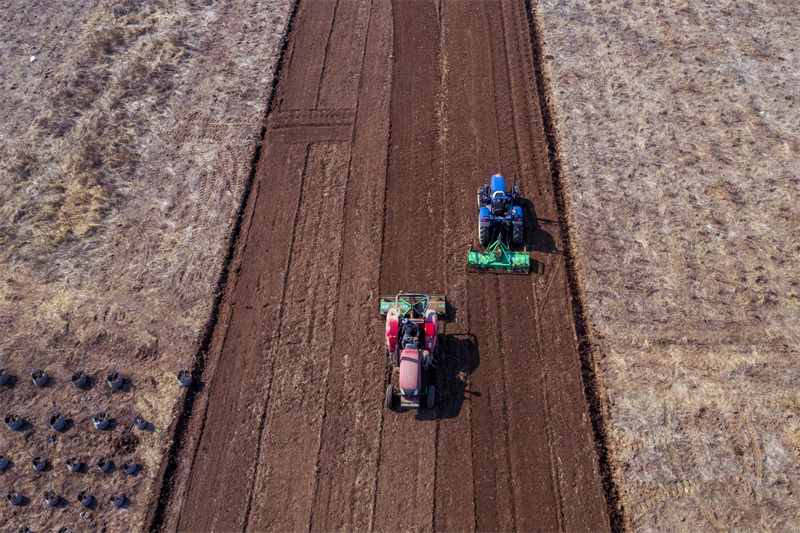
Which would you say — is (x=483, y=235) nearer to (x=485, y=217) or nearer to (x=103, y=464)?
(x=485, y=217)

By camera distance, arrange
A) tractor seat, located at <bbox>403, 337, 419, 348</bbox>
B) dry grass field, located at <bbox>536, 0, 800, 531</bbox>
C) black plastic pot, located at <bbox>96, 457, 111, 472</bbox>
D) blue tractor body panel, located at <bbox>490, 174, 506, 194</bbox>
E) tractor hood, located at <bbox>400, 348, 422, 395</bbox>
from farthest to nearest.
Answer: blue tractor body panel, located at <bbox>490, 174, 506, 194</bbox> → tractor seat, located at <bbox>403, 337, 419, 348</bbox> → tractor hood, located at <bbox>400, 348, 422, 395</bbox> → black plastic pot, located at <bbox>96, 457, 111, 472</bbox> → dry grass field, located at <bbox>536, 0, 800, 531</bbox>

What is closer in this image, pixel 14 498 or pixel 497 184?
pixel 14 498

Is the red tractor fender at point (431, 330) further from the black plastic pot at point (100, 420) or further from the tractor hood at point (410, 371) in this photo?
the black plastic pot at point (100, 420)

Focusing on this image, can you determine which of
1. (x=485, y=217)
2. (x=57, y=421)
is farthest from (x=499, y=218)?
(x=57, y=421)

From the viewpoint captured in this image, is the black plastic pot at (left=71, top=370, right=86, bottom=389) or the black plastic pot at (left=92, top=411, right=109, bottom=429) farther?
the black plastic pot at (left=71, top=370, right=86, bottom=389)

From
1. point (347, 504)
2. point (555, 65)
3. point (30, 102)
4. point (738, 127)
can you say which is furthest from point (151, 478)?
point (738, 127)

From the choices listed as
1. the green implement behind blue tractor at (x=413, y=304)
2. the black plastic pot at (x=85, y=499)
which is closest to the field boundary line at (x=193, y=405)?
the black plastic pot at (x=85, y=499)

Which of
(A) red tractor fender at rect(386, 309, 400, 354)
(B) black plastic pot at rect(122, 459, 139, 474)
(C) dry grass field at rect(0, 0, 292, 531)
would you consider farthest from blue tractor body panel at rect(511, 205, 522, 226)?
(B) black plastic pot at rect(122, 459, 139, 474)

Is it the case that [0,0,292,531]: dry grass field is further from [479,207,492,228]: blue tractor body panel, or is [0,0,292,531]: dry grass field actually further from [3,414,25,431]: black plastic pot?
[479,207,492,228]: blue tractor body panel
